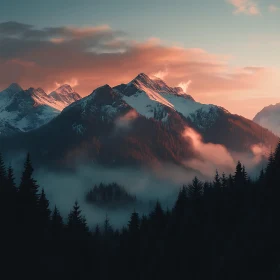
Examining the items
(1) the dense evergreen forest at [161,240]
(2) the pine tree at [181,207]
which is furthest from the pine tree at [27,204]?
(2) the pine tree at [181,207]

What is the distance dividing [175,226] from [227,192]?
1804cm

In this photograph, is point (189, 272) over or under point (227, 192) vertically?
under

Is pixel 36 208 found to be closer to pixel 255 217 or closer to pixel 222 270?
pixel 222 270

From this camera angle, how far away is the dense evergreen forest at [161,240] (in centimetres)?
5109

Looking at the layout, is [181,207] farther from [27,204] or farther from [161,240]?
[27,204]

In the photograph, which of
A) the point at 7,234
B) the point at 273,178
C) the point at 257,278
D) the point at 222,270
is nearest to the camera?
the point at 7,234

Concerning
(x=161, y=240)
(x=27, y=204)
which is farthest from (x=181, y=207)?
(x=27, y=204)

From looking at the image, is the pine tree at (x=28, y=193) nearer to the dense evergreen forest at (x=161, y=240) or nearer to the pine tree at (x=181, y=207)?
the dense evergreen forest at (x=161, y=240)

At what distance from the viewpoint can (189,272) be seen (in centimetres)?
7356

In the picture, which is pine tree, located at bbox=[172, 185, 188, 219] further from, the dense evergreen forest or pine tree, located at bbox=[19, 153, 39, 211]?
pine tree, located at bbox=[19, 153, 39, 211]

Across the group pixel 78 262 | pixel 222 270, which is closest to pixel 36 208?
pixel 78 262

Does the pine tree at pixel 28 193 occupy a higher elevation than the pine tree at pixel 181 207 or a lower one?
higher

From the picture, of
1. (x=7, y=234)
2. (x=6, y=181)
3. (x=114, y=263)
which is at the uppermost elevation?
(x=6, y=181)

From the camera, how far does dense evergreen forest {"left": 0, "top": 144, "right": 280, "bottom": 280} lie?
51094mm
